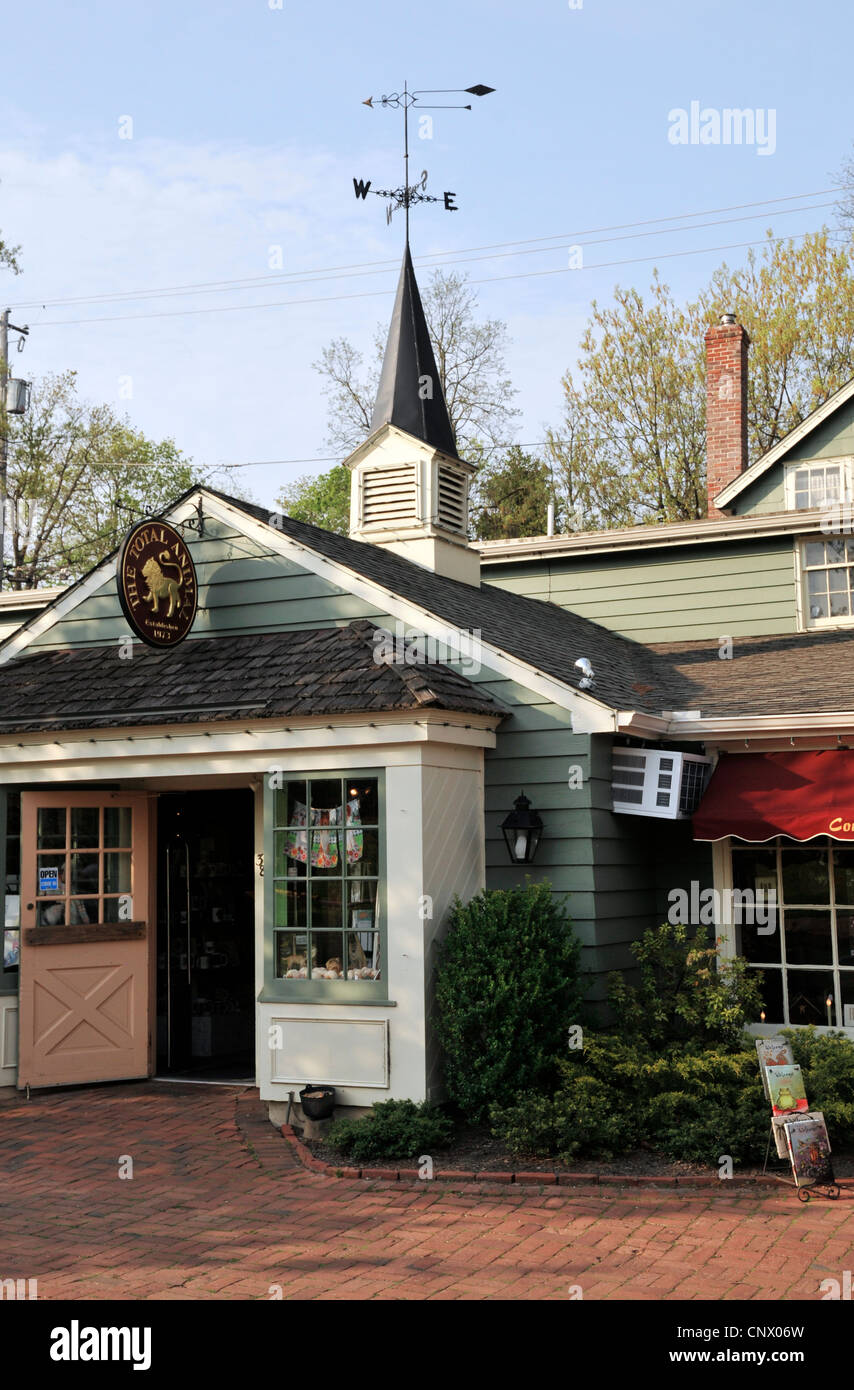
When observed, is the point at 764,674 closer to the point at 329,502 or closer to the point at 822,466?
the point at 822,466

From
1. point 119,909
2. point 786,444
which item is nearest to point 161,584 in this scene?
point 119,909

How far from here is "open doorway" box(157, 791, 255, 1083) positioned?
11.5 meters

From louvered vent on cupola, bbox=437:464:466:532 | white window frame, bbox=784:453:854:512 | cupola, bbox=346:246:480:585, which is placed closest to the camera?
cupola, bbox=346:246:480:585

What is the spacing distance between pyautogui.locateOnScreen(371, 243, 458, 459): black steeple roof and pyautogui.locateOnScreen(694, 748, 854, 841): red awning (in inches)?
205

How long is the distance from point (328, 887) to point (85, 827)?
262 centimetres

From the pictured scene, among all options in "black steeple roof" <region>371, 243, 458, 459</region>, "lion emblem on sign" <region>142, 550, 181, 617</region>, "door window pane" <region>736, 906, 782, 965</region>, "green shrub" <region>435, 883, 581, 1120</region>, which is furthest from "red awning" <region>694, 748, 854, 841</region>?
"black steeple roof" <region>371, 243, 458, 459</region>

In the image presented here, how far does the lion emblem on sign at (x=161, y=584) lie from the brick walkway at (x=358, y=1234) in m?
4.10

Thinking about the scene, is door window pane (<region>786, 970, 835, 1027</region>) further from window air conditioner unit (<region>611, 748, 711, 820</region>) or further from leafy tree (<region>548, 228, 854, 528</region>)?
leafy tree (<region>548, 228, 854, 528</region>)

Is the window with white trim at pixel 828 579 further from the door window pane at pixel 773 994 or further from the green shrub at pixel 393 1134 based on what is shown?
the green shrub at pixel 393 1134

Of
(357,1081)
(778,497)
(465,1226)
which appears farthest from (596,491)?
(465,1226)

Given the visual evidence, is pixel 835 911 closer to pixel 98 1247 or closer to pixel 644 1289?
pixel 644 1289

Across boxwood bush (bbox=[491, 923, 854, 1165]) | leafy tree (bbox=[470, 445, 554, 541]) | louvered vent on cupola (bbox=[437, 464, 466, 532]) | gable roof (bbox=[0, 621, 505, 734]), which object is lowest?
boxwood bush (bbox=[491, 923, 854, 1165])

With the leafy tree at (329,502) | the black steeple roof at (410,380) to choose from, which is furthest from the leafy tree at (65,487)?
the black steeple roof at (410,380)

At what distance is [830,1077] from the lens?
805 centimetres
